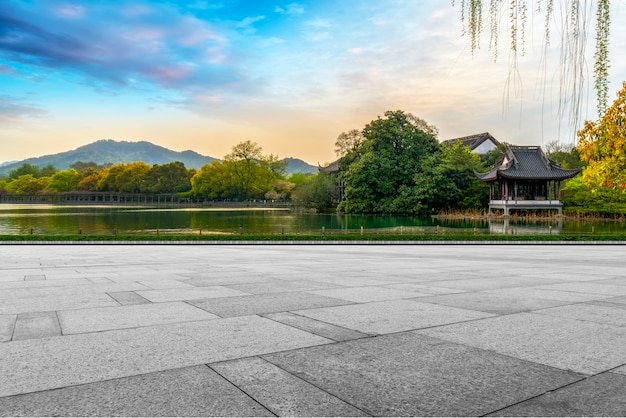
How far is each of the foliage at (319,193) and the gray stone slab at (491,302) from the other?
70111mm

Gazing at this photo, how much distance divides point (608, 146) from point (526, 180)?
115 ft

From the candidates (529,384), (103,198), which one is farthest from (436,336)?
(103,198)

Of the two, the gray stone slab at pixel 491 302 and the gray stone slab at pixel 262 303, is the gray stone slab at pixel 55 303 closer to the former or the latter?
the gray stone slab at pixel 262 303

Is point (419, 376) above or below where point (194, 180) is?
below

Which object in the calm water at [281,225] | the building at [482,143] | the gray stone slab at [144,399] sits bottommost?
the calm water at [281,225]

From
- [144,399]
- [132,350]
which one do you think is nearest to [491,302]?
[132,350]

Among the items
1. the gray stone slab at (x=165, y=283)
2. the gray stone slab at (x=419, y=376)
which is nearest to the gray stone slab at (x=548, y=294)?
the gray stone slab at (x=419, y=376)

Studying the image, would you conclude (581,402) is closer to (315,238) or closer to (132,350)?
(132,350)

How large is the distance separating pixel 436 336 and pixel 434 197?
58150 millimetres

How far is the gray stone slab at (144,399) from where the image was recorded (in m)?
2.63

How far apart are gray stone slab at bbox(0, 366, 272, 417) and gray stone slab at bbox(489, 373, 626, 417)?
1.48m

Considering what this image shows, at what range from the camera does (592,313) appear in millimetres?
5320

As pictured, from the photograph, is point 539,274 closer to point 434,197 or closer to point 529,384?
point 529,384

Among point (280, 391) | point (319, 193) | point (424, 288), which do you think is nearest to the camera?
point (280, 391)
